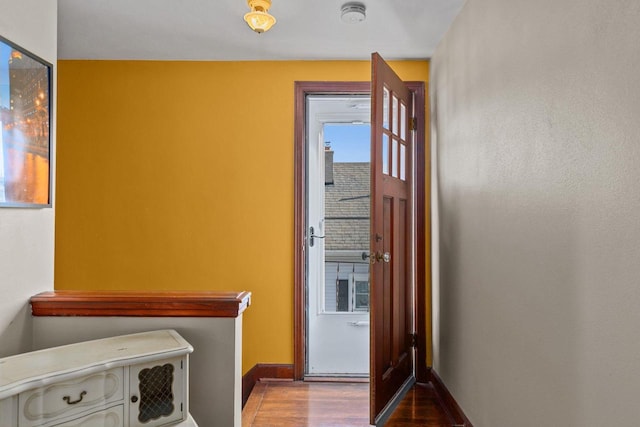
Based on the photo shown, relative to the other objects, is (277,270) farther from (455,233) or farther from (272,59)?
(272,59)

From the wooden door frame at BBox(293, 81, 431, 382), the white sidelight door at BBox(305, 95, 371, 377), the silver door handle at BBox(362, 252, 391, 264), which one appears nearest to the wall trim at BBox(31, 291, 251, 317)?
the silver door handle at BBox(362, 252, 391, 264)

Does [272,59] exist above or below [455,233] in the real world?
above

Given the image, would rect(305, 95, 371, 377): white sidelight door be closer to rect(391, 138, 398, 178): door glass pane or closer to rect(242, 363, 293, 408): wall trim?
rect(242, 363, 293, 408): wall trim

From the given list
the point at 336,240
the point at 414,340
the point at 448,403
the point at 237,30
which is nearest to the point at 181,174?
the point at 237,30

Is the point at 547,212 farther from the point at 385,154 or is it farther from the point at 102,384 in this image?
the point at 102,384

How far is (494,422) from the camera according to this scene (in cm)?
180

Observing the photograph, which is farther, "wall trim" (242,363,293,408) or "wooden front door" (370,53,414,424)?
"wall trim" (242,363,293,408)

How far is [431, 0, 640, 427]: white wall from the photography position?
1.03 metres

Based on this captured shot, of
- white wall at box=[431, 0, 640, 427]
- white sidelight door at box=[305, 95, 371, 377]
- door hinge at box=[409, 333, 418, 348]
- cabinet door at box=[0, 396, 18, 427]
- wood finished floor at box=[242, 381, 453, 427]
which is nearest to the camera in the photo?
white wall at box=[431, 0, 640, 427]

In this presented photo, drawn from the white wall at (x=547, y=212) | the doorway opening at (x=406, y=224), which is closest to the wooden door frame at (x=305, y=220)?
the doorway opening at (x=406, y=224)

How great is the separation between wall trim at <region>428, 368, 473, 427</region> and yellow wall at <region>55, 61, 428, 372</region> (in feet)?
3.75

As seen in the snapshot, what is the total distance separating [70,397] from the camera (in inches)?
50.1

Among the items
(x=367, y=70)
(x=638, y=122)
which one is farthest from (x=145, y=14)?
(x=638, y=122)

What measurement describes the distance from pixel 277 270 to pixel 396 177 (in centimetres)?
107
